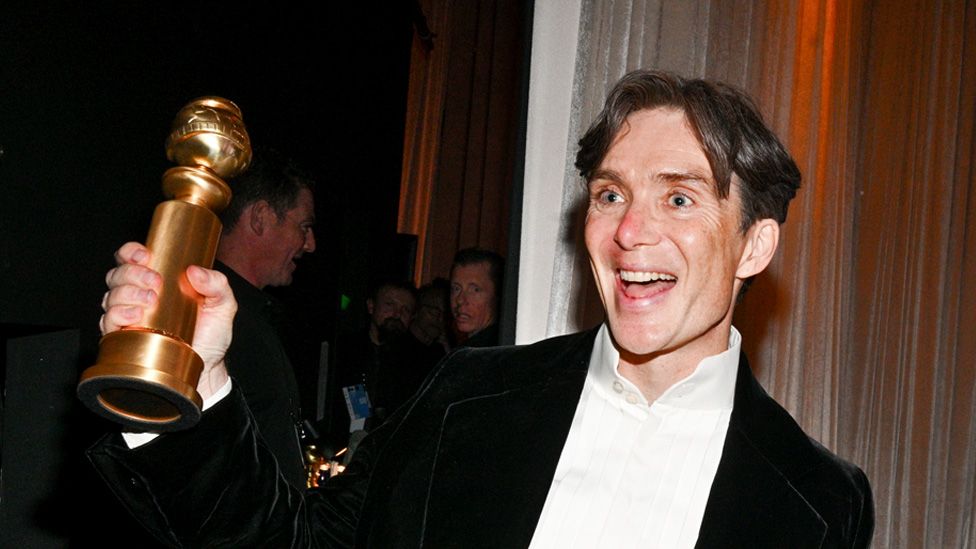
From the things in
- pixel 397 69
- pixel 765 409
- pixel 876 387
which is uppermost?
pixel 397 69

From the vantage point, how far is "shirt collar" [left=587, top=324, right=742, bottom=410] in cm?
170

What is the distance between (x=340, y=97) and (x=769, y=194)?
5.52 m

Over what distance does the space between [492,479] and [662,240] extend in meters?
0.50

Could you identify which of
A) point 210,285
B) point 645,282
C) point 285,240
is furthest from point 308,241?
point 210,285

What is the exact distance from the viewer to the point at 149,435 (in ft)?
4.25

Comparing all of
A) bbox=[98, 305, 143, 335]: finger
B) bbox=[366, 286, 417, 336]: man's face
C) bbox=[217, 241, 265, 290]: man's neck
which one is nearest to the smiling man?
bbox=[98, 305, 143, 335]: finger

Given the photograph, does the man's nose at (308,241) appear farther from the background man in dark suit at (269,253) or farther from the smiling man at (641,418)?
the smiling man at (641,418)

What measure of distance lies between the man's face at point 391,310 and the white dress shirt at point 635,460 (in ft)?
15.0

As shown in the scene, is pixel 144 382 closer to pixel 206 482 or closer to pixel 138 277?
pixel 138 277

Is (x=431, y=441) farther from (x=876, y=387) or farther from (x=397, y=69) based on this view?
(x=397, y=69)

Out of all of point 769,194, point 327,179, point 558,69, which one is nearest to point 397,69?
point 327,179

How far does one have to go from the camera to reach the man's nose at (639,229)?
1607 millimetres

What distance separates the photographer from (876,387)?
3.91 metres

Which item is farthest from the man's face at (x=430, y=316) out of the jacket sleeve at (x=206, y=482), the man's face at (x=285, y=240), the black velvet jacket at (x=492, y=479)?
the jacket sleeve at (x=206, y=482)
